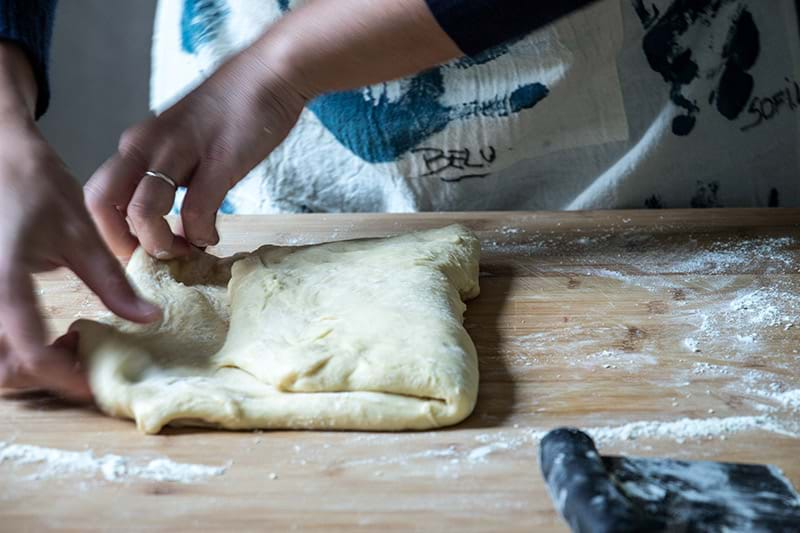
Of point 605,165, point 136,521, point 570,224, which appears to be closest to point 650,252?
point 570,224

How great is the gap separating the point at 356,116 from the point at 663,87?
60 centimetres

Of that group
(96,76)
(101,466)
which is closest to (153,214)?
(101,466)

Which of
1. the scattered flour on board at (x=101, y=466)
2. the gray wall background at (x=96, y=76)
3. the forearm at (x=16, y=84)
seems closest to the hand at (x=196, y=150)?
the forearm at (x=16, y=84)

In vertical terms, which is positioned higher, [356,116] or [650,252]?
[356,116]

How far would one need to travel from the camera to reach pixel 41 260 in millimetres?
1102

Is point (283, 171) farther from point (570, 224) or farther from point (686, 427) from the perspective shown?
point (686, 427)

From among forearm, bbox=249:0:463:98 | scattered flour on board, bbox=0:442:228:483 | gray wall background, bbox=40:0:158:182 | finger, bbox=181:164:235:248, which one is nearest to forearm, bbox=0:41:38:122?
finger, bbox=181:164:235:248

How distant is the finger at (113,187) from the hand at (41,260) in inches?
6.0

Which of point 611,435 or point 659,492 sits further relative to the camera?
point 611,435

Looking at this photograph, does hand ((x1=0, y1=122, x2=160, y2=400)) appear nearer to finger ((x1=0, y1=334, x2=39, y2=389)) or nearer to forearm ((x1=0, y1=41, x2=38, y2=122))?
finger ((x1=0, y1=334, x2=39, y2=389))

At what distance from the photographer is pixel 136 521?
0.90 m

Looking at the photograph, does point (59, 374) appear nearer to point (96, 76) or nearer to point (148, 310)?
point (148, 310)

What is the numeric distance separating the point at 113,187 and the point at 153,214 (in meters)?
0.07

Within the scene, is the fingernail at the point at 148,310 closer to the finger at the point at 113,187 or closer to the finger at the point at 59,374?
the finger at the point at 59,374
